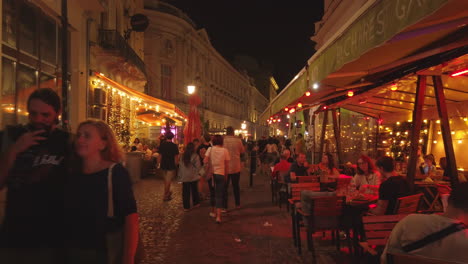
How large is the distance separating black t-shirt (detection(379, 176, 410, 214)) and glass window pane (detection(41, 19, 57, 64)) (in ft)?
32.2

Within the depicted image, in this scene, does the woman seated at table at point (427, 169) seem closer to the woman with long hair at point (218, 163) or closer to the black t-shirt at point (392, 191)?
the black t-shirt at point (392, 191)

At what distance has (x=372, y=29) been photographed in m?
3.40

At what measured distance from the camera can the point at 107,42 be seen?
49.3 ft

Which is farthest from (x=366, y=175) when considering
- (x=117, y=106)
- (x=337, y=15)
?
(x=337, y=15)

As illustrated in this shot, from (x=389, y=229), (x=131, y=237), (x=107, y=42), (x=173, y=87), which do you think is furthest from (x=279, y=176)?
(x=173, y=87)

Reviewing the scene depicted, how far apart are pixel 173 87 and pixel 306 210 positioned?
31169mm

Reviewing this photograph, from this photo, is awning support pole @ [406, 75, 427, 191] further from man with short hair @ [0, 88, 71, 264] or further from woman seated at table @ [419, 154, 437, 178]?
man with short hair @ [0, 88, 71, 264]

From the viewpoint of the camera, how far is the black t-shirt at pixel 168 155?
401 inches

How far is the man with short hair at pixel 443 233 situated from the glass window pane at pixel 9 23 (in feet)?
29.6

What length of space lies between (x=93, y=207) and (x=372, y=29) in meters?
2.85

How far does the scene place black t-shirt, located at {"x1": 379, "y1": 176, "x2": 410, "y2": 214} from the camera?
4.67 meters

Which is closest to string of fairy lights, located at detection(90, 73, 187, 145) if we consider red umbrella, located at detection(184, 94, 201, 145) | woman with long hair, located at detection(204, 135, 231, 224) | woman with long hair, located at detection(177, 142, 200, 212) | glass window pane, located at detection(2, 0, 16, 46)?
red umbrella, located at detection(184, 94, 201, 145)

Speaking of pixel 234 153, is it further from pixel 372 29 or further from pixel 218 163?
pixel 372 29

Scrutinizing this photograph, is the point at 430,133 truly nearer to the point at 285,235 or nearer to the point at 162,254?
the point at 285,235
